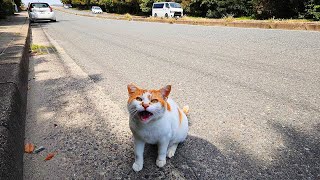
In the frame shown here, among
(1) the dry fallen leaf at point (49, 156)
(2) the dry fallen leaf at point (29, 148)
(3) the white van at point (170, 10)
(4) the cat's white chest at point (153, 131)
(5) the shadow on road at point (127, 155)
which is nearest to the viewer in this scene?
(4) the cat's white chest at point (153, 131)

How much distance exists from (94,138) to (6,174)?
0.99 metres

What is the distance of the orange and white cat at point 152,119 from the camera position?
1737 mm

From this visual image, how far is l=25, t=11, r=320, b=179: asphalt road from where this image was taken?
82.9 inches

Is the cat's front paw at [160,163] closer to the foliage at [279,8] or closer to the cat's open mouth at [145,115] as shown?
the cat's open mouth at [145,115]

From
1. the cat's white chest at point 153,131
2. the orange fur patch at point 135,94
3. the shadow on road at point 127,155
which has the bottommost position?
the shadow on road at point 127,155

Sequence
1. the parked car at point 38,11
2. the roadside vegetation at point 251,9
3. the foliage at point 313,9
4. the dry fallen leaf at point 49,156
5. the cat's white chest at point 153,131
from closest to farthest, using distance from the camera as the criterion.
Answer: the cat's white chest at point 153,131
the dry fallen leaf at point 49,156
the foliage at point 313,9
the roadside vegetation at point 251,9
the parked car at point 38,11

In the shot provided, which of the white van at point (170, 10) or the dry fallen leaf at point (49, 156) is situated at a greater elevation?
the white van at point (170, 10)

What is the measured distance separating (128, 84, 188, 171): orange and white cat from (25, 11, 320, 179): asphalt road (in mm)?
214

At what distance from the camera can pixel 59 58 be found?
645 centimetres

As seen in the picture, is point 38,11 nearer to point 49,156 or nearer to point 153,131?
point 49,156

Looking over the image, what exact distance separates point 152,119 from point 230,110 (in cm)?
165

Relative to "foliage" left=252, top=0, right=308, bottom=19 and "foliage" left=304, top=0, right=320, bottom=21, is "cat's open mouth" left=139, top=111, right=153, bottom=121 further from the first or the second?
"foliage" left=252, top=0, right=308, bottom=19

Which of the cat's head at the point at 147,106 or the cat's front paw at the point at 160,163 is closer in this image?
the cat's head at the point at 147,106

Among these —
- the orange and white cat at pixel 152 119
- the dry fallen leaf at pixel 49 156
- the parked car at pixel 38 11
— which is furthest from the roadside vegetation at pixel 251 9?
the dry fallen leaf at pixel 49 156
